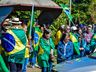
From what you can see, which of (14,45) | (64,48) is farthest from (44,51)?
(14,45)

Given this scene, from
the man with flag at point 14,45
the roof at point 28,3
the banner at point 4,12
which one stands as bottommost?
the man with flag at point 14,45

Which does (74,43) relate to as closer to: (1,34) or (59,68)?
(1,34)

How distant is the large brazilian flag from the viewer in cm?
1168

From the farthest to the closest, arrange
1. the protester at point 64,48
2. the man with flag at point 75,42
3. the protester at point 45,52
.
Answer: the man with flag at point 75,42 < the protester at point 64,48 < the protester at point 45,52

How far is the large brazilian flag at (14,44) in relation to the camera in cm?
1168

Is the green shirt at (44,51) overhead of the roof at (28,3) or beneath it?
beneath

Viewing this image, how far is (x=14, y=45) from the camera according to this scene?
38.5 ft

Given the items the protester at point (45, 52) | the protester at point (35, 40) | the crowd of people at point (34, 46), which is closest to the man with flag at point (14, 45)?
the crowd of people at point (34, 46)

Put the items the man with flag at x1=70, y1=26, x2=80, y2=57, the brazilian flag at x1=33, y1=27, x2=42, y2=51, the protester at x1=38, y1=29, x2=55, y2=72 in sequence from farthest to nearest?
the brazilian flag at x1=33, y1=27, x2=42, y2=51, the man with flag at x1=70, y1=26, x2=80, y2=57, the protester at x1=38, y1=29, x2=55, y2=72

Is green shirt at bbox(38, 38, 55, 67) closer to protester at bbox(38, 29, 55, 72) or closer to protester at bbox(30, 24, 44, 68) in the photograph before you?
protester at bbox(38, 29, 55, 72)

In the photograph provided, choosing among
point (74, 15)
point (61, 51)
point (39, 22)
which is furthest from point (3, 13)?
point (74, 15)

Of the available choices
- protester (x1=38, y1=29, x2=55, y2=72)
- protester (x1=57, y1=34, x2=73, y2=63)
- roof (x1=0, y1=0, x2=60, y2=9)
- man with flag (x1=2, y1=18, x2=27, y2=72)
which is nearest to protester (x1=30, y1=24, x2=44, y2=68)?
roof (x1=0, y1=0, x2=60, y2=9)

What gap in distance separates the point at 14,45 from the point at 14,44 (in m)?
0.03

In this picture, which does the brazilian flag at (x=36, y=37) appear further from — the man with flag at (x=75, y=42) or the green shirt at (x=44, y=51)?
the green shirt at (x=44, y=51)
